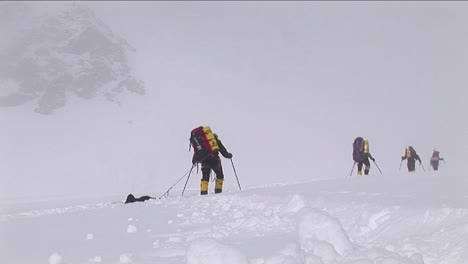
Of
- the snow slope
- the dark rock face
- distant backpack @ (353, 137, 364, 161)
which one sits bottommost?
the snow slope

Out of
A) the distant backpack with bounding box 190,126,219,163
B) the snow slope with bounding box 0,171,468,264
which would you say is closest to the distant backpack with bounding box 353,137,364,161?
the distant backpack with bounding box 190,126,219,163

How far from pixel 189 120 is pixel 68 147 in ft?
91.8

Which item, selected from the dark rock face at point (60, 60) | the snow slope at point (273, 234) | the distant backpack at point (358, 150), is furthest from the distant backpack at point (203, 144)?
the dark rock face at point (60, 60)

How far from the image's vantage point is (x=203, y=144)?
12.4 m

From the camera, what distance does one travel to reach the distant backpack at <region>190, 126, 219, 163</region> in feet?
40.2

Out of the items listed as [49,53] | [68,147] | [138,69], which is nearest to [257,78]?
[138,69]

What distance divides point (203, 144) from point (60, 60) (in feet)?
439

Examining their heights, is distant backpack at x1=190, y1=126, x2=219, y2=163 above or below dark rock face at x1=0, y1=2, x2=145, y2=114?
below

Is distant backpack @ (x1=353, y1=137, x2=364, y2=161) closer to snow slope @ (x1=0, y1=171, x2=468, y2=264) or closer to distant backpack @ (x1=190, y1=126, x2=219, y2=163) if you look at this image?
distant backpack @ (x1=190, y1=126, x2=219, y2=163)

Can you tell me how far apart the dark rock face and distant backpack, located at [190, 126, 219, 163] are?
366ft

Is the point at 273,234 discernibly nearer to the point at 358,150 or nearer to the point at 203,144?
the point at 203,144

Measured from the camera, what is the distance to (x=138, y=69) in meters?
143

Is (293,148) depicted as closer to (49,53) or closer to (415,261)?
(49,53)

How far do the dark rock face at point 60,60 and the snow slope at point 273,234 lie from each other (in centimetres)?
11613
